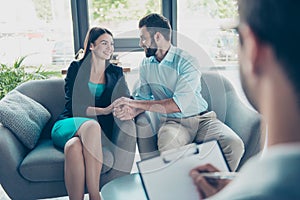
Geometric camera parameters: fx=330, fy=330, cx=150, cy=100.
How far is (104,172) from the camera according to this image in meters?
1.87

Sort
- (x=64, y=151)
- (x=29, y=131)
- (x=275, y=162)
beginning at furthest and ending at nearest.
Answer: (x=29, y=131), (x=64, y=151), (x=275, y=162)

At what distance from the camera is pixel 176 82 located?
2.11 metres

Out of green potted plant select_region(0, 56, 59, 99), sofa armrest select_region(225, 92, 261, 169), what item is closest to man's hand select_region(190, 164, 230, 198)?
sofa armrest select_region(225, 92, 261, 169)

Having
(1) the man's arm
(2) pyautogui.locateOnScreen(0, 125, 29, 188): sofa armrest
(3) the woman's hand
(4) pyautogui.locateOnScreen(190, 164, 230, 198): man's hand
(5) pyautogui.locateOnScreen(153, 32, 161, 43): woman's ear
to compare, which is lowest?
(2) pyautogui.locateOnScreen(0, 125, 29, 188): sofa armrest

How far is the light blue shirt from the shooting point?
6.77ft

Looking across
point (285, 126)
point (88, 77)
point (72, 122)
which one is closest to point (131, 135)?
point (72, 122)

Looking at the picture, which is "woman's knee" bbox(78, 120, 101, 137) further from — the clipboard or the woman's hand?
the clipboard

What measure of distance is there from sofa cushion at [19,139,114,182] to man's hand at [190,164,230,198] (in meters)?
1.44

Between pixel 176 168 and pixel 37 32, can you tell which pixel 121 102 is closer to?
pixel 176 168

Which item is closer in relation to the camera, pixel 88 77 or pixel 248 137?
pixel 248 137

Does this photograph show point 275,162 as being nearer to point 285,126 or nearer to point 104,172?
point 285,126

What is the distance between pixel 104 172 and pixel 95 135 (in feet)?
0.71

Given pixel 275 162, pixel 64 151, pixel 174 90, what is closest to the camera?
pixel 275 162

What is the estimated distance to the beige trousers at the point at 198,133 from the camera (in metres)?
1.86
